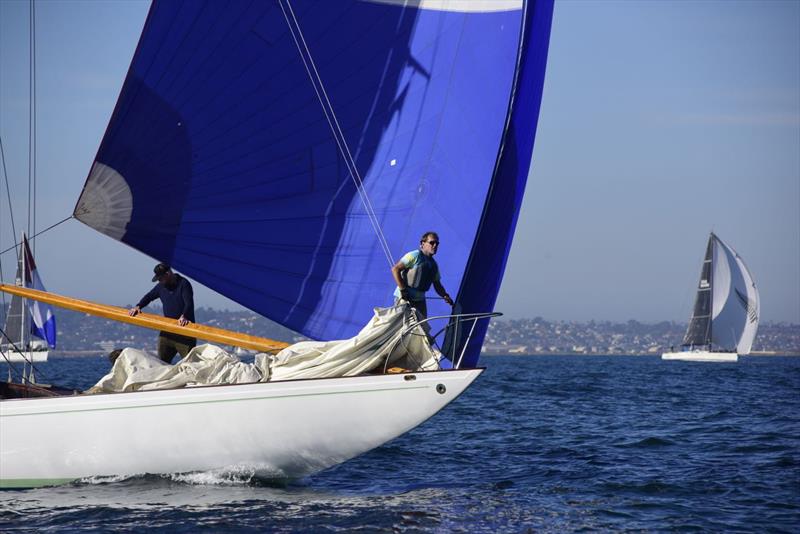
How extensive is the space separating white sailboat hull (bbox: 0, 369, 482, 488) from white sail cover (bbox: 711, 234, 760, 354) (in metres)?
59.6

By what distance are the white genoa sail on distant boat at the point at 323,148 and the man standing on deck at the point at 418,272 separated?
54 centimetres

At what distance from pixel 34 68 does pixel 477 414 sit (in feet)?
31.7

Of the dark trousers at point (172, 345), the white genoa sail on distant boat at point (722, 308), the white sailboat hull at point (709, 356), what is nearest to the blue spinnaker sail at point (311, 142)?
the dark trousers at point (172, 345)

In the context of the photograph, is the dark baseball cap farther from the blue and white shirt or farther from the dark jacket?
the blue and white shirt

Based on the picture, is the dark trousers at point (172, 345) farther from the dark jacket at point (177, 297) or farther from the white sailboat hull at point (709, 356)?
the white sailboat hull at point (709, 356)

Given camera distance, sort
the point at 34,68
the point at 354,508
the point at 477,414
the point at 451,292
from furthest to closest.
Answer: the point at 477,414
the point at 34,68
the point at 451,292
the point at 354,508

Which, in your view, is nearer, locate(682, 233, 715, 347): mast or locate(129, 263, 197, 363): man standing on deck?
locate(129, 263, 197, 363): man standing on deck

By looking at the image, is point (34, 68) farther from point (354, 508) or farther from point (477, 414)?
point (477, 414)

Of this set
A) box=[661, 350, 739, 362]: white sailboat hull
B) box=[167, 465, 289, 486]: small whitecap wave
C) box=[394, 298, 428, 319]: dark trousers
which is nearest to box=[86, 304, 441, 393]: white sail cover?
box=[394, 298, 428, 319]: dark trousers

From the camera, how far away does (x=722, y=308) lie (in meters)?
67.2

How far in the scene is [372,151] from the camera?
1030 centimetres

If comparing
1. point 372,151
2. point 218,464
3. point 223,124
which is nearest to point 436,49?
point 372,151

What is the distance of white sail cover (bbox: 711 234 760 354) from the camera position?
65125mm

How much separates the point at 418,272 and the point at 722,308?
61971 mm
